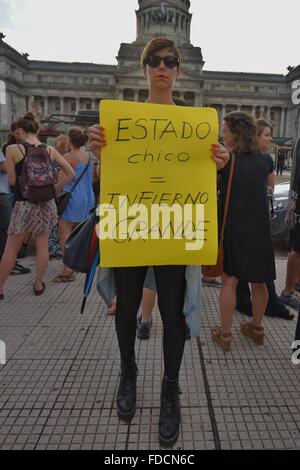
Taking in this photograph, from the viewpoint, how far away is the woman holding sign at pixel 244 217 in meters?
2.82

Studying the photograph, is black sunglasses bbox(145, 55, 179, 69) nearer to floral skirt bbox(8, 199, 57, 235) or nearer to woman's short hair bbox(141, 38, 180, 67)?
woman's short hair bbox(141, 38, 180, 67)

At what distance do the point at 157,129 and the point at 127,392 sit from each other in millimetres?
1508

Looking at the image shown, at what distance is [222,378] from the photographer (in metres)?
2.63

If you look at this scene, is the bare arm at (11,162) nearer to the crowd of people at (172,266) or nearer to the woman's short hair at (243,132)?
the crowd of people at (172,266)

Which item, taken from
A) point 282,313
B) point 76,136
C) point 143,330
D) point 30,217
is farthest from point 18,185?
point 282,313

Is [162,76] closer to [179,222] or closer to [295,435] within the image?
[179,222]

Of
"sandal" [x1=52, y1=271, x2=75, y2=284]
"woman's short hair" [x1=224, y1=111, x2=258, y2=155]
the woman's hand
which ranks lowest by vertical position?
"sandal" [x1=52, y1=271, x2=75, y2=284]

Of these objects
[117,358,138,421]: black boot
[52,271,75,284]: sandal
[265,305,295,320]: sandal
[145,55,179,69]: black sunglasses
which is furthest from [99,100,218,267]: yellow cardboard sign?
[52,271,75,284]: sandal

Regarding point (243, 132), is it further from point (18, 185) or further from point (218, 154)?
point (18, 185)

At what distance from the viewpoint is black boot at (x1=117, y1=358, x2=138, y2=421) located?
2203 millimetres

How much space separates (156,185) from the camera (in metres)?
2.05

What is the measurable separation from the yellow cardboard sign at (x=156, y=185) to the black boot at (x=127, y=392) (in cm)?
70

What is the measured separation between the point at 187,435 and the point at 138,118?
67.2 inches

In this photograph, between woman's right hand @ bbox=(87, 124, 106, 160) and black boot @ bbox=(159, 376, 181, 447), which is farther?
black boot @ bbox=(159, 376, 181, 447)
